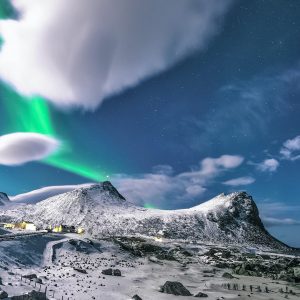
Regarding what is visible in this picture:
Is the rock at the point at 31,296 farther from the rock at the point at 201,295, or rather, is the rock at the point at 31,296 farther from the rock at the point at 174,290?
the rock at the point at 201,295

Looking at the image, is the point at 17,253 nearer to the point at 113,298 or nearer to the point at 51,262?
the point at 51,262

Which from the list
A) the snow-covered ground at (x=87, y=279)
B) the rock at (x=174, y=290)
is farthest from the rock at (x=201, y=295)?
the rock at (x=174, y=290)

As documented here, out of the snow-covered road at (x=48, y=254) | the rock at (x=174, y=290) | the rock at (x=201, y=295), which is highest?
the snow-covered road at (x=48, y=254)

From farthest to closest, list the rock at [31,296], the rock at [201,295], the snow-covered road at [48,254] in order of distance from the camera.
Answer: the snow-covered road at [48,254]
the rock at [201,295]
the rock at [31,296]

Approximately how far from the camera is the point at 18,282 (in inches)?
1428

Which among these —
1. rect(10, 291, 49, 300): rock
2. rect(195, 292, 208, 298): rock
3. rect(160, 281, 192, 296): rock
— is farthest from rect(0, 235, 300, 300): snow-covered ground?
rect(10, 291, 49, 300): rock

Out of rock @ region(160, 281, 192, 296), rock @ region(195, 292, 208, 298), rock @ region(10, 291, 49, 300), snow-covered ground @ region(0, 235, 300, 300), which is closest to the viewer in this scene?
rock @ region(10, 291, 49, 300)

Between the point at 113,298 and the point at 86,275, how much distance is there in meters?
12.3

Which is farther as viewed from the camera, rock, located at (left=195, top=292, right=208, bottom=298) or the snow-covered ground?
rock, located at (left=195, top=292, right=208, bottom=298)

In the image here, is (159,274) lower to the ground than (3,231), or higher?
lower

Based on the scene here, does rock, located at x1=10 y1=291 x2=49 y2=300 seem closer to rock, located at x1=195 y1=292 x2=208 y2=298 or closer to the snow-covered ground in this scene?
the snow-covered ground

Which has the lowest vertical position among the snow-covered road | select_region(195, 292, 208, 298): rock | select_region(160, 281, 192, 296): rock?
select_region(195, 292, 208, 298): rock

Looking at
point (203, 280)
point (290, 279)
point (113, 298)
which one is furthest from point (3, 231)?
point (290, 279)

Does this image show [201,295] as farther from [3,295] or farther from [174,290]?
[3,295]
